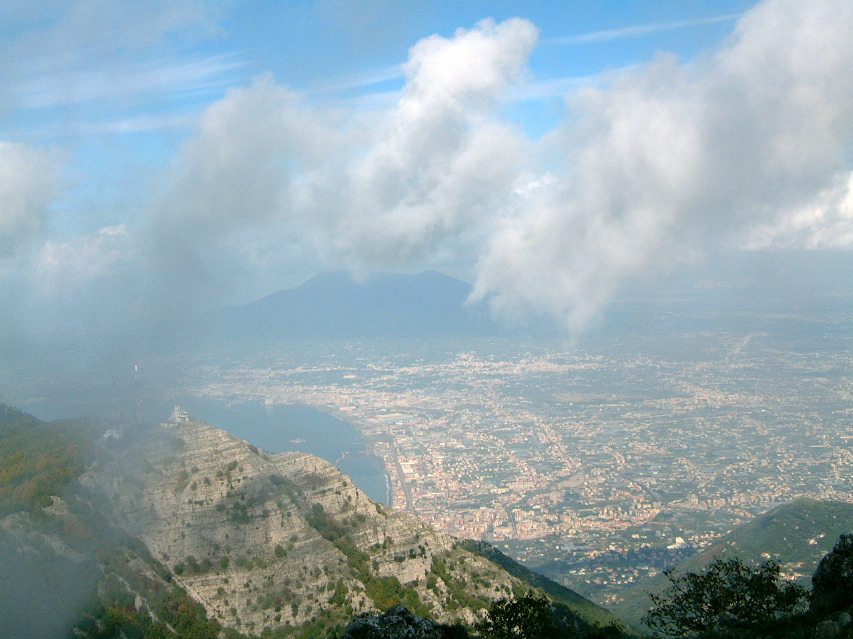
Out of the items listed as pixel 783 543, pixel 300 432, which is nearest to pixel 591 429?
pixel 300 432

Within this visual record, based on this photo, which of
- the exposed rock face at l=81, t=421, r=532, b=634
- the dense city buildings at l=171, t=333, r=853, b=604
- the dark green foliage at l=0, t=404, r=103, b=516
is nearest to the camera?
the dark green foliage at l=0, t=404, r=103, b=516

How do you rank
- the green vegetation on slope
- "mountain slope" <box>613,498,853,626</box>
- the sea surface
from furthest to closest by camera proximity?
1. the sea surface
2. "mountain slope" <box>613,498,853,626</box>
3. the green vegetation on slope

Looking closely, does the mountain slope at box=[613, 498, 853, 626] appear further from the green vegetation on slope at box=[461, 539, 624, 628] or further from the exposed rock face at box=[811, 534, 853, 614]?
the exposed rock face at box=[811, 534, 853, 614]

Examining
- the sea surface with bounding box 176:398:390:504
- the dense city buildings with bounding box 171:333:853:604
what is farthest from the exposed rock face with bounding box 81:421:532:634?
the sea surface with bounding box 176:398:390:504

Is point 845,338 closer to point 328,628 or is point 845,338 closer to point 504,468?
point 504,468

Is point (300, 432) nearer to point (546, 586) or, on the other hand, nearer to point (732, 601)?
point (546, 586)

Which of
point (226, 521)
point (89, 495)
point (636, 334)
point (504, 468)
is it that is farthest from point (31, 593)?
point (636, 334)
